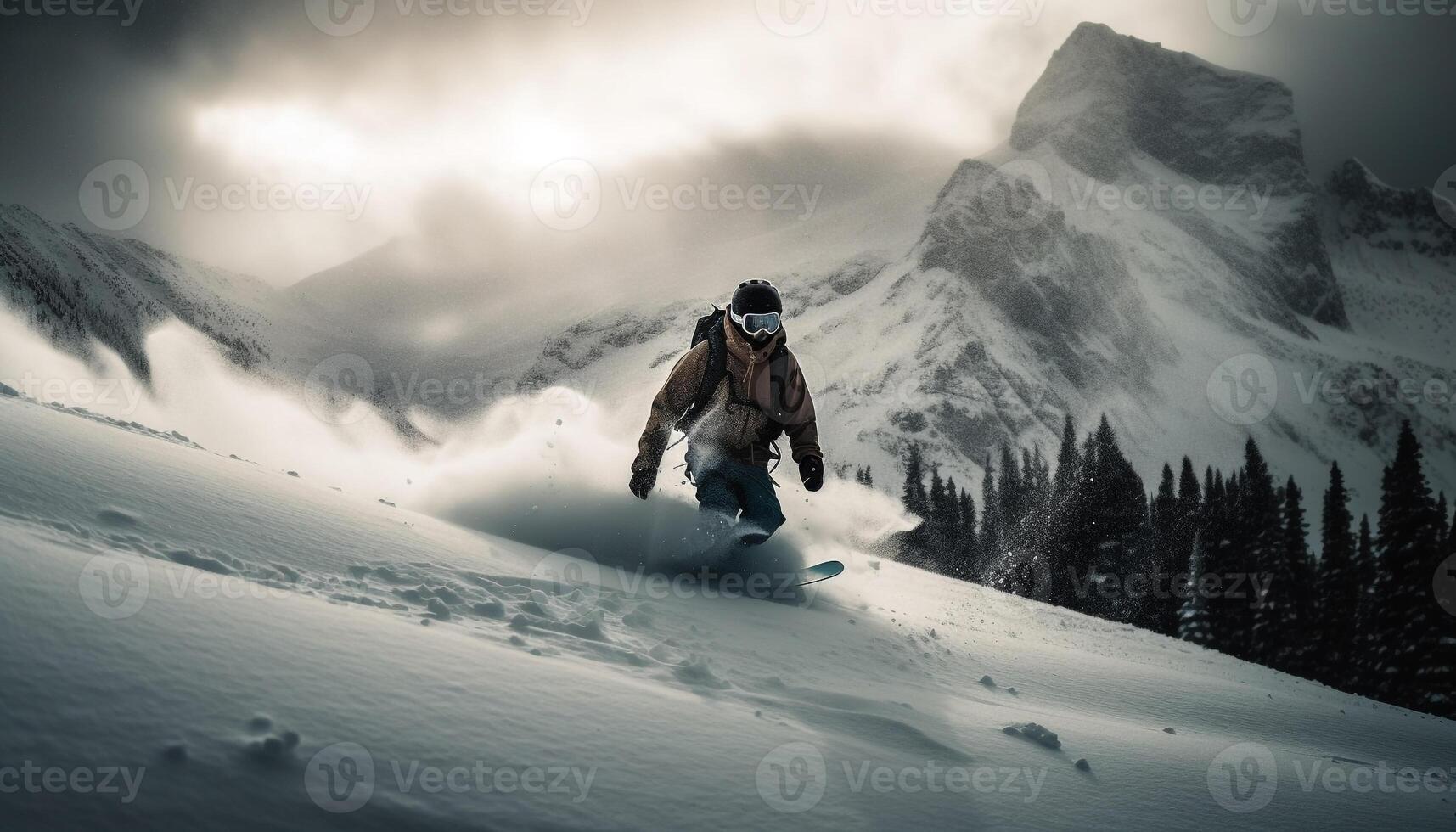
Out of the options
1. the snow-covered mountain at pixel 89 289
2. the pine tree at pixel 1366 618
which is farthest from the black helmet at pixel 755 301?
the pine tree at pixel 1366 618

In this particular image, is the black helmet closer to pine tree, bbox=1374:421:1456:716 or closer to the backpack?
the backpack

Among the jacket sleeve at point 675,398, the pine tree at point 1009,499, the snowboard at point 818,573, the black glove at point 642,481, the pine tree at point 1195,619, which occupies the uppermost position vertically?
the pine tree at point 1009,499

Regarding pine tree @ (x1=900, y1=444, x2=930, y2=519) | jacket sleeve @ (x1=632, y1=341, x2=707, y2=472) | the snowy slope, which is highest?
pine tree @ (x1=900, y1=444, x2=930, y2=519)

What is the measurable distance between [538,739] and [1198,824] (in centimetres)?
247

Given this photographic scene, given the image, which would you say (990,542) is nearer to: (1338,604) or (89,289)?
(1338,604)

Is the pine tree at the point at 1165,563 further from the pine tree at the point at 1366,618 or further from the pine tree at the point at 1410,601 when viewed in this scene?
the pine tree at the point at 1410,601

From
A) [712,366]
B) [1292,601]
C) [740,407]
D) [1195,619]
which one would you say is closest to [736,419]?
[740,407]

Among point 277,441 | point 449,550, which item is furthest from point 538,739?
point 277,441

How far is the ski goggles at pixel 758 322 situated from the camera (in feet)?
21.5

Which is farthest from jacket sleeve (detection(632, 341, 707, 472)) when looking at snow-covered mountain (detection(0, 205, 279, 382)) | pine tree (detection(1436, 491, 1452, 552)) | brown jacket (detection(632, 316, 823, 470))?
pine tree (detection(1436, 491, 1452, 552))

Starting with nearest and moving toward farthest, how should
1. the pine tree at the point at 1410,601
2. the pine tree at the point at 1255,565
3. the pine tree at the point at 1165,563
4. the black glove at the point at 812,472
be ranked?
the black glove at the point at 812,472 → the pine tree at the point at 1410,601 → the pine tree at the point at 1255,565 → the pine tree at the point at 1165,563

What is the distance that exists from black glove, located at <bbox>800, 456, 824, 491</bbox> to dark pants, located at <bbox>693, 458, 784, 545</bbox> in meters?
0.31

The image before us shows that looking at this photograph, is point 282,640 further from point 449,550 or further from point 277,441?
point 277,441

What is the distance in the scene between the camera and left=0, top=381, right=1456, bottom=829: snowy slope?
1939mm
